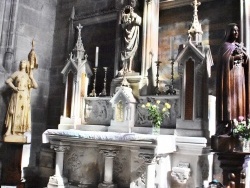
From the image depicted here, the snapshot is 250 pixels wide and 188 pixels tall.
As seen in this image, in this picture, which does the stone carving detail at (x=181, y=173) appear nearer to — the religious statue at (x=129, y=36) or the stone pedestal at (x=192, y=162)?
the stone pedestal at (x=192, y=162)

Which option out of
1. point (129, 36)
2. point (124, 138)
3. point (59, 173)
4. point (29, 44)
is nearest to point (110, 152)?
point (124, 138)

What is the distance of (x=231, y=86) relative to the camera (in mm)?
4320

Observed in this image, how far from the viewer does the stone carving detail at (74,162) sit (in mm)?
5406

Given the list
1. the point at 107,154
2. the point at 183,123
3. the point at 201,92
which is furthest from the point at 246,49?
the point at 107,154

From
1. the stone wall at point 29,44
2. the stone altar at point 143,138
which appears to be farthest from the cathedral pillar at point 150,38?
the stone wall at point 29,44

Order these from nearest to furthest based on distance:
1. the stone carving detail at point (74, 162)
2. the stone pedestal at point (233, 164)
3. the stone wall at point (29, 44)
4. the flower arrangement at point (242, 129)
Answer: the flower arrangement at point (242, 129), the stone pedestal at point (233, 164), the stone carving detail at point (74, 162), the stone wall at point (29, 44)

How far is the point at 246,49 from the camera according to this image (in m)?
5.01

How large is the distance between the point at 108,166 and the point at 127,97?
121 cm

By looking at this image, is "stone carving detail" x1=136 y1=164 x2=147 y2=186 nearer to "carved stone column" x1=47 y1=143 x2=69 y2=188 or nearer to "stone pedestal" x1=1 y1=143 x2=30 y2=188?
"carved stone column" x1=47 y1=143 x2=69 y2=188

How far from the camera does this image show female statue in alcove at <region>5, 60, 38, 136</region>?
6.14m

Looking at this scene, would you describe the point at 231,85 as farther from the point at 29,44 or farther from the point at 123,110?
the point at 29,44

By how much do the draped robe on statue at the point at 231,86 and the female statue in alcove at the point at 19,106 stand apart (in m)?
3.87

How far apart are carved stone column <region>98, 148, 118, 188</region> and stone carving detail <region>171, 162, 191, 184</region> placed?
38.8 inches

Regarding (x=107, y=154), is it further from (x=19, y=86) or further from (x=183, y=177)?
(x=19, y=86)
